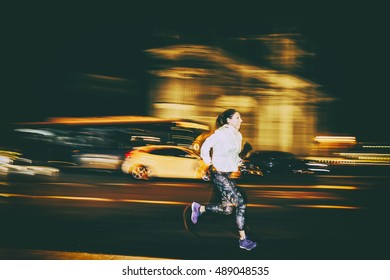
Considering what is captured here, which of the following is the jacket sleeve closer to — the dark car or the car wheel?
the car wheel

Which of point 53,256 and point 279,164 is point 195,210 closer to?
point 53,256

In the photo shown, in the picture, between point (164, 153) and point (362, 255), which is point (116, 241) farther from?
point (164, 153)

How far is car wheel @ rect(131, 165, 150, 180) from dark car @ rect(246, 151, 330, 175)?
19.0 ft

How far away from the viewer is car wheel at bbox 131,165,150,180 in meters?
15.3

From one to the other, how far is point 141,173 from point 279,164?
6907 millimetres

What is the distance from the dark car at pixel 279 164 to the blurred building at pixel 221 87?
1115 cm

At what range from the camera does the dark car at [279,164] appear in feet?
64.6

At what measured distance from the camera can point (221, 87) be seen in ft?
105

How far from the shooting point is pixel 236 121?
5.55 meters

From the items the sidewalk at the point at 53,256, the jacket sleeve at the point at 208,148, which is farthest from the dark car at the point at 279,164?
the sidewalk at the point at 53,256

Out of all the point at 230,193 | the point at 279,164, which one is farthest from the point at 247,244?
the point at 279,164

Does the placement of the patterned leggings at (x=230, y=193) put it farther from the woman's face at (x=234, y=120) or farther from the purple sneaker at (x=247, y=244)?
the woman's face at (x=234, y=120)

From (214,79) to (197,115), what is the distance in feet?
9.23

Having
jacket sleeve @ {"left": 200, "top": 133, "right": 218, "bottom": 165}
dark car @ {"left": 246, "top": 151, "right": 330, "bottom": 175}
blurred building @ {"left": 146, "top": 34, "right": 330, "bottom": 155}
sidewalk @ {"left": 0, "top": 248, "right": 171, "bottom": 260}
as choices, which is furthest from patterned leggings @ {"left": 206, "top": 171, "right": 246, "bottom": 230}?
blurred building @ {"left": 146, "top": 34, "right": 330, "bottom": 155}
